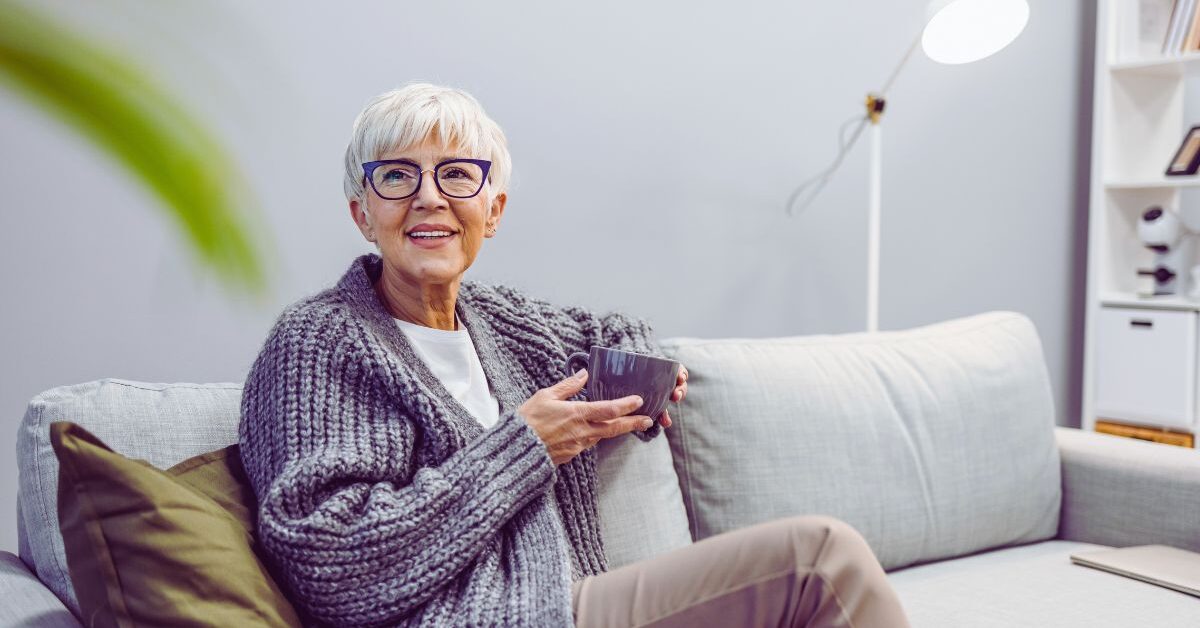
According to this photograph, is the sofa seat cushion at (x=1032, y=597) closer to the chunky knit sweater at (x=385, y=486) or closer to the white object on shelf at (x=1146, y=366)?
the chunky knit sweater at (x=385, y=486)

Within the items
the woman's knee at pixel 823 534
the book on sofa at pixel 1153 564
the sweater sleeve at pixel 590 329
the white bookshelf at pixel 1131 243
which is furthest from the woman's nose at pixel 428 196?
the white bookshelf at pixel 1131 243

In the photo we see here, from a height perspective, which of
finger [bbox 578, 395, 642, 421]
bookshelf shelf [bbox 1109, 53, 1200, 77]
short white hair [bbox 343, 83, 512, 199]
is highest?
bookshelf shelf [bbox 1109, 53, 1200, 77]

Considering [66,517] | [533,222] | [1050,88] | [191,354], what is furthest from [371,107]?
[1050,88]

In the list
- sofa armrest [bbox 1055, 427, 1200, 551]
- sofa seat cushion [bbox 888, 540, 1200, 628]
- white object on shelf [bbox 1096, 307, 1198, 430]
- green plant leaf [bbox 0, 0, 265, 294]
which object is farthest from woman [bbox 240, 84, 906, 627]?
white object on shelf [bbox 1096, 307, 1198, 430]

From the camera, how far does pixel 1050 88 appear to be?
10.8ft

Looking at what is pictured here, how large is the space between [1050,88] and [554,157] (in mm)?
1868

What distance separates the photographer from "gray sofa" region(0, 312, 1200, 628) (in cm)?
137

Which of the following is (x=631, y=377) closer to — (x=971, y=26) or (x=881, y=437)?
(x=881, y=437)

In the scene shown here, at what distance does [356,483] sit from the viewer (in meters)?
1.19

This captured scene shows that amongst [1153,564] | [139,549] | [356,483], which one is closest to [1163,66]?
[1153,564]

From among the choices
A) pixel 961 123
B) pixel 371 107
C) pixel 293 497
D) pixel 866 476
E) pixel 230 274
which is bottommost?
pixel 866 476

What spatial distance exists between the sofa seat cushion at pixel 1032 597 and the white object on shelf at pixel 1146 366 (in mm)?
1541

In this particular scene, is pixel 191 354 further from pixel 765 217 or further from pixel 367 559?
pixel 765 217

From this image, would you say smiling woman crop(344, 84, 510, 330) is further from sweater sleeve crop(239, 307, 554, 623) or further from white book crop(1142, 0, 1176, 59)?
white book crop(1142, 0, 1176, 59)
